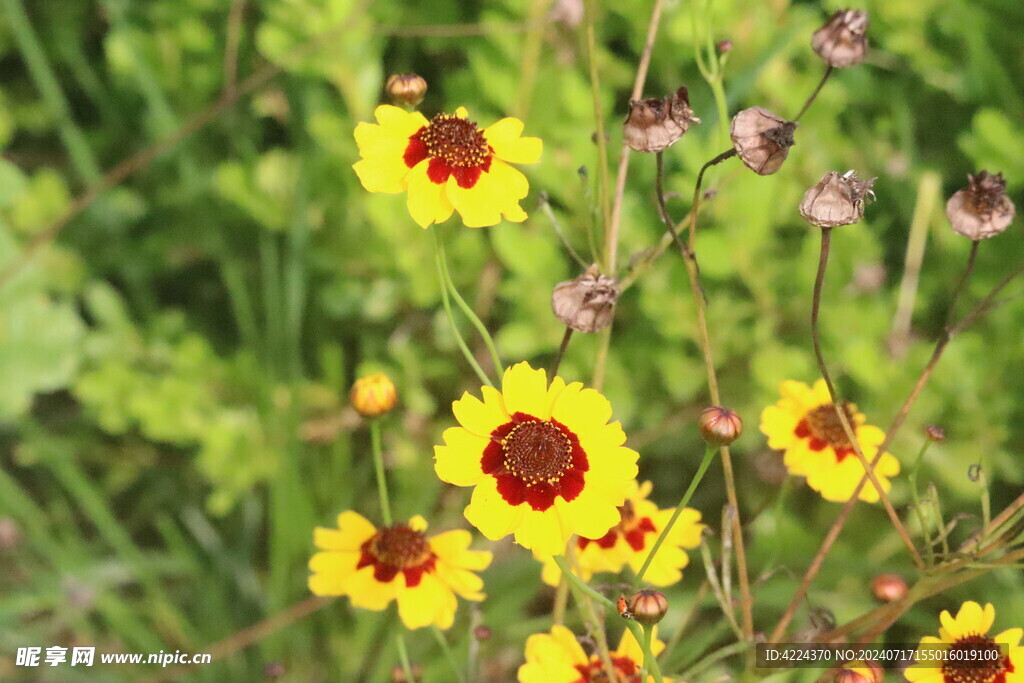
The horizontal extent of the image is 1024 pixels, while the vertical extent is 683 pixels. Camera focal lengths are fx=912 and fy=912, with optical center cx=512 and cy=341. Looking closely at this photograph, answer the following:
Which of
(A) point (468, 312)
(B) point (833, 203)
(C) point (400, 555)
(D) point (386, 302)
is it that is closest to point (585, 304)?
(A) point (468, 312)

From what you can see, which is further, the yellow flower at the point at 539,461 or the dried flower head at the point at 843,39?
the dried flower head at the point at 843,39

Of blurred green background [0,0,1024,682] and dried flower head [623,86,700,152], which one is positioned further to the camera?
blurred green background [0,0,1024,682]

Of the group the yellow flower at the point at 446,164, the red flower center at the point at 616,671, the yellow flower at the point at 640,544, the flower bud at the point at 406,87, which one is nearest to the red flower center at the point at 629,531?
the yellow flower at the point at 640,544

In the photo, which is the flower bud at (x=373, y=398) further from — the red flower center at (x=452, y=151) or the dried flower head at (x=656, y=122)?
the dried flower head at (x=656, y=122)

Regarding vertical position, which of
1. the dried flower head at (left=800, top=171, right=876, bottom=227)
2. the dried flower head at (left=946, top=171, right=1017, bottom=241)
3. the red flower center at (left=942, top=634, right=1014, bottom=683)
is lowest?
the red flower center at (left=942, top=634, right=1014, bottom=683)

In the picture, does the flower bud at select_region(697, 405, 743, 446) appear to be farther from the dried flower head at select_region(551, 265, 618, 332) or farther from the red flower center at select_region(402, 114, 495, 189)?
the red flower center at select_region(402, 114, 495, 189)

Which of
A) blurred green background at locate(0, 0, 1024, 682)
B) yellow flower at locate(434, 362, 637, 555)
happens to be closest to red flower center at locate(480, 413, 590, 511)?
yellow flower at locate(434, 362, 637, 555)

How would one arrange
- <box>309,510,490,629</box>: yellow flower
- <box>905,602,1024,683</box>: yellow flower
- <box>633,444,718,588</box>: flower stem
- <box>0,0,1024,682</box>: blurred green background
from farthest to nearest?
<box>0,0,1024,682</box>: blurred green background → <box>309,510,490,629</box>: yellow flower → <box>905,602,1024,683</box>: yellow flower → <box>633,444,718,588</box>: flower stem
